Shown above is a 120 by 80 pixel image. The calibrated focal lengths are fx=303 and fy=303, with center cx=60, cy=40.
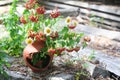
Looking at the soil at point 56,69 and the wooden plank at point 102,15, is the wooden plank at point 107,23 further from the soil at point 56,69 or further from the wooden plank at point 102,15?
the soil at point 56,69

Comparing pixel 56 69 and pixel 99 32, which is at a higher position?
pixel 56 69

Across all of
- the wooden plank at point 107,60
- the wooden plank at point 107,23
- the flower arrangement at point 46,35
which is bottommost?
the wooden plank at point 107,23

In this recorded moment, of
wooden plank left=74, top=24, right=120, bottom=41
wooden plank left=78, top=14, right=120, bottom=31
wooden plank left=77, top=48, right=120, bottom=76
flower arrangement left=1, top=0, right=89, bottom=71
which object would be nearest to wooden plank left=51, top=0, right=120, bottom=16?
wooden plank left=78, top=14, right=120, bottom=31

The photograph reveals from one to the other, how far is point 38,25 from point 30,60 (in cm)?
45

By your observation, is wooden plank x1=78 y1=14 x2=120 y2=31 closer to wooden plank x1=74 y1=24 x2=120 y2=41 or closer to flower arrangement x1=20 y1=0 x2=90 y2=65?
wooden plank x1=74 y1=24 x2=120 y2=41

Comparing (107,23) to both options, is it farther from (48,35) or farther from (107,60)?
(48,35)

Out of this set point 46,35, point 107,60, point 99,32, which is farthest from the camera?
point 99,32

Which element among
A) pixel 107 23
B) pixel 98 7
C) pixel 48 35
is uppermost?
pixel 48 35

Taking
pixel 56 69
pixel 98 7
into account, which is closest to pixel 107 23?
pixel 98 7

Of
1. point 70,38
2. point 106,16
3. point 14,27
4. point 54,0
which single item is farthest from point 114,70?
point 54,0

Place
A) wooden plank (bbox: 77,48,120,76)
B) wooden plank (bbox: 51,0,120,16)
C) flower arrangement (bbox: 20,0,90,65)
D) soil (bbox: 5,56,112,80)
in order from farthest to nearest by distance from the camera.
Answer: wooden plank (bbox: 51,0,120,16) < wooden plank (bbox: 77,48,120,76) < soil (bbox: 5,56,112,80) < flower arrangement (bbox: 20,0,90,65)

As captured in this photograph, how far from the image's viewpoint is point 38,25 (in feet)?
12.5

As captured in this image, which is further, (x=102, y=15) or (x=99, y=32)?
(x=102, y=15)

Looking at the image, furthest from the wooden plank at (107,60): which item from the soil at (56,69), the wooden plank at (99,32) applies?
the wooden plank at (99,32)
